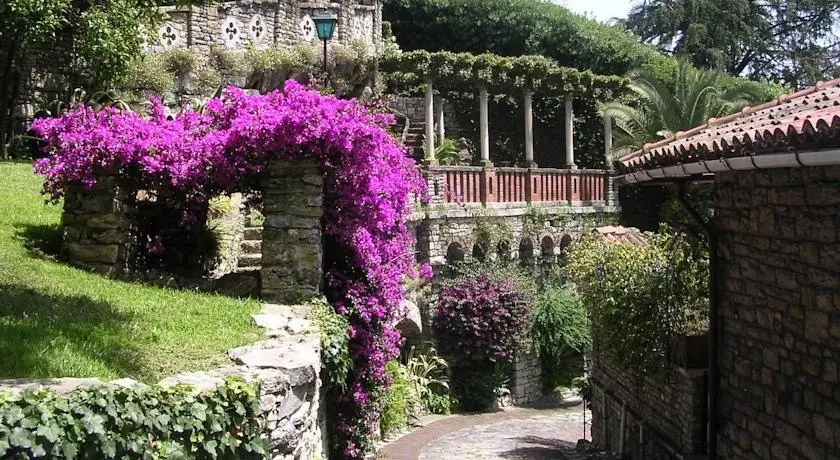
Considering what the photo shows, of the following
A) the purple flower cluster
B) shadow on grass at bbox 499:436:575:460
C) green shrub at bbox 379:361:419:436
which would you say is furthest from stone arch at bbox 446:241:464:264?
shadow on grass at bbox 499:436:575:460

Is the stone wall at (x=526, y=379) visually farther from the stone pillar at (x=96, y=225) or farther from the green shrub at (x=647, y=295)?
the stone pillar at (x=96, y=225)

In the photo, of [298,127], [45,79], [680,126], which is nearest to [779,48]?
[680,126]

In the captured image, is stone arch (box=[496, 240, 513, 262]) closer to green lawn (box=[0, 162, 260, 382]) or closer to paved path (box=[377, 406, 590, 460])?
paved path (box=[377, 406, 590, 460])

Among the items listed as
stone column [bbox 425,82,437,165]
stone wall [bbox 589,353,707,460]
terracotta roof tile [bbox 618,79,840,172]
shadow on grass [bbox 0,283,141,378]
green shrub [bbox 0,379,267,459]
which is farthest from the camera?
stone column [bbox 425,82,437,165]

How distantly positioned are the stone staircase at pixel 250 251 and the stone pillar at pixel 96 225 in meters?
2.18

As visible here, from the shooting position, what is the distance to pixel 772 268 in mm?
6941

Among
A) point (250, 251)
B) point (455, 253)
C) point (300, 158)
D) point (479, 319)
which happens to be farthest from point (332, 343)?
point (455, 253)

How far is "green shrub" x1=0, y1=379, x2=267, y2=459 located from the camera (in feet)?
16.1

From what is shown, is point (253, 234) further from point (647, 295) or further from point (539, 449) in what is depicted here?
point (539, 449)

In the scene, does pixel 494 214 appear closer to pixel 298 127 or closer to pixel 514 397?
pixel 514 397

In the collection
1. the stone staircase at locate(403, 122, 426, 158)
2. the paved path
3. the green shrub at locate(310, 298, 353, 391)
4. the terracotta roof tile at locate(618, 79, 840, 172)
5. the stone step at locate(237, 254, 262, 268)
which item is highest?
the stone staircase at locate(403, 122, 426, 158)

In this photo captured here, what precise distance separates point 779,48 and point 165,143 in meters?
36.3

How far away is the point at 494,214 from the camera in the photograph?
840 inches

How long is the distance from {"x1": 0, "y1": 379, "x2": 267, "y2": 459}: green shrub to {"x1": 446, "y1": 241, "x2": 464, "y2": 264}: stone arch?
47.8ft
